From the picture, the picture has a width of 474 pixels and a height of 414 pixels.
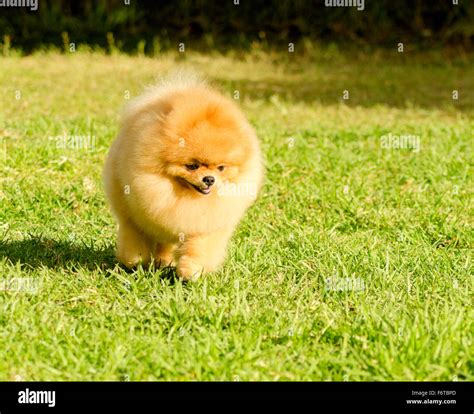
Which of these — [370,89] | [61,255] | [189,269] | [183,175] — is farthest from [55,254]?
[370,89]

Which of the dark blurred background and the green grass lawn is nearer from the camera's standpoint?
the green grass lawn

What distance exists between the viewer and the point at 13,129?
739cm

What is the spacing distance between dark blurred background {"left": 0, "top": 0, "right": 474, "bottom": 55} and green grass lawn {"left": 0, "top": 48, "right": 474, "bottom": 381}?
16.7ft

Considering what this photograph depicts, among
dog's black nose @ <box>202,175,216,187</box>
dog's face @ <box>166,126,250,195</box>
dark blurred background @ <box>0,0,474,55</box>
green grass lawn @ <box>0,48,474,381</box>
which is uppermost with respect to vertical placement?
dark blurred background @ <box>0,0,474,55</box>

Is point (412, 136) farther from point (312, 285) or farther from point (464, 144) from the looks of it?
point (312, 285)

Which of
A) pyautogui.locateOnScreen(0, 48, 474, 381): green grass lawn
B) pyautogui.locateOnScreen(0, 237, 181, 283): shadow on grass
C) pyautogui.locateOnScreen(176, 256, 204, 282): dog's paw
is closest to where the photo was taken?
pyautogui.locateOnScreen(0, 48, 474, 381): green grass lawn

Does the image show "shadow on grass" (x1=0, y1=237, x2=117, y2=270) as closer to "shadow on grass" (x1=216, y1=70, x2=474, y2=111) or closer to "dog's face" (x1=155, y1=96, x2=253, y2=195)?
"dog's face" (x1=155, y1=96, x2=253, y2=195)

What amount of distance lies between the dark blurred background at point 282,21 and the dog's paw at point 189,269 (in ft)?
34.9

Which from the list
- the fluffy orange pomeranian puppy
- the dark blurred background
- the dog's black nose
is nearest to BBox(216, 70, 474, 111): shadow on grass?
the dark blurred background

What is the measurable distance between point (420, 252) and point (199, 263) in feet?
4.92

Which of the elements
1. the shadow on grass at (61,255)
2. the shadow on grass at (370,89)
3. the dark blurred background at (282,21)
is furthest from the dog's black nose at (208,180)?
the dark blurred background at (282,21)

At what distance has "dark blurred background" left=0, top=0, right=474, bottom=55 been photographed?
14.8m
